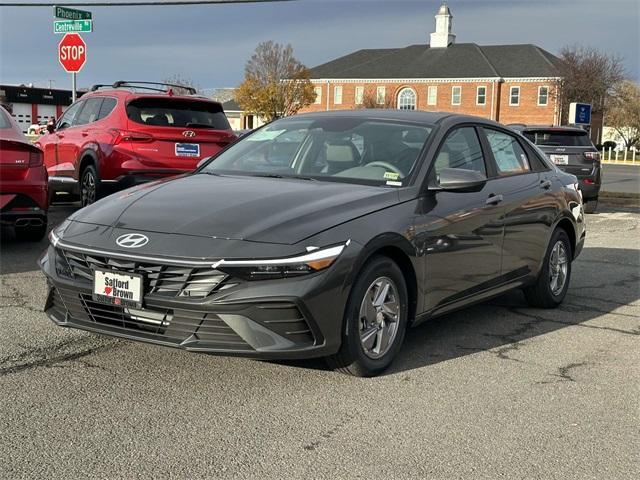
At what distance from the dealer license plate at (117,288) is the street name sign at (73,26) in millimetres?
12402

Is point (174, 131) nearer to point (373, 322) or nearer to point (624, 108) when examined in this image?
point (373, 322)

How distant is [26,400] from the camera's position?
12.2 feet

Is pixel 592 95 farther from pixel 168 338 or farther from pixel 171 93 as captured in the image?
pixel 168 338

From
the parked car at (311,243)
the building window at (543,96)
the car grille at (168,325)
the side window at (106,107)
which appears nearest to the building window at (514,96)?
the building window at (543,96)

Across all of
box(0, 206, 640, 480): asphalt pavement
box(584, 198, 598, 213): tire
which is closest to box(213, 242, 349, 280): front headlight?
box(0, 206, 640, 480): asphalt pavement

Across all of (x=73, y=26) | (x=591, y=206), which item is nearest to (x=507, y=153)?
(x=591, y=206)

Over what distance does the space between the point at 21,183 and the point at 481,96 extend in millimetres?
71292

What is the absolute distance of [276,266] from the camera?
371cm

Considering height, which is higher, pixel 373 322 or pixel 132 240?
pixel 132 240

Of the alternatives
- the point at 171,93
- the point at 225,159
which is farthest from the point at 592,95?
the point at 225,159

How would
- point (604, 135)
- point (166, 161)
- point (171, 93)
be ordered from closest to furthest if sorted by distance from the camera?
1. point (166, 161)
2. point (171, 93)
3. point (604, 135)

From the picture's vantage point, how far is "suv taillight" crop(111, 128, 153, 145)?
30.8ft

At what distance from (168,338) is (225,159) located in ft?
6.67

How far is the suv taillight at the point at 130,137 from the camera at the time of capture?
9.40 metres
